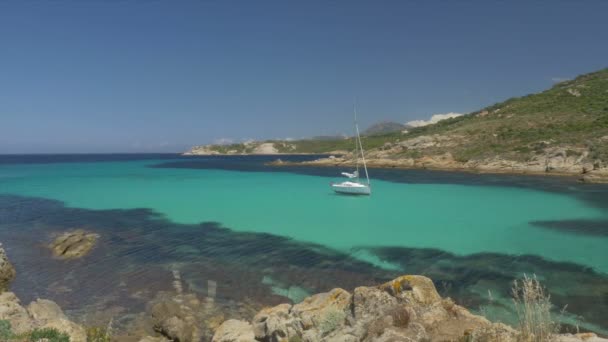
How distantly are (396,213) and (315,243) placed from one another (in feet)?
45.9

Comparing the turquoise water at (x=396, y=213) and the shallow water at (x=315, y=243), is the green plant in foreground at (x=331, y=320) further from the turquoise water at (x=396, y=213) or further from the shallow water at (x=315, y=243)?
the turquoise water at (x=396, y=213)

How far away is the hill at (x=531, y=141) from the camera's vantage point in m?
63.1

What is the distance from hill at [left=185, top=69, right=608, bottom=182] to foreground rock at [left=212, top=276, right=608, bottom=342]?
61319mm

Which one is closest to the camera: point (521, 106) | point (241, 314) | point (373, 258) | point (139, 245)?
point (241, 314)

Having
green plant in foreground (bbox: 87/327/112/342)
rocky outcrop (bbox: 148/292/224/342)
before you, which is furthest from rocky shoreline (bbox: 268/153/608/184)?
green plant in foreground (bbox: 87/327/112/342)

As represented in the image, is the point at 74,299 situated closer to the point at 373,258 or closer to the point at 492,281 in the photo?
the point at 373,258

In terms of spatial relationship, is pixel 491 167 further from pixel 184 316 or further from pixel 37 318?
pixel 37 318

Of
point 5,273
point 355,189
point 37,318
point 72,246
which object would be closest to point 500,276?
point 37,318

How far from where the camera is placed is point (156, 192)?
50469 mm

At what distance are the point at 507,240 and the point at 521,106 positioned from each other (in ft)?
324

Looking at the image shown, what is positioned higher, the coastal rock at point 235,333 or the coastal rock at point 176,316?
the coastal rock at point 235,333

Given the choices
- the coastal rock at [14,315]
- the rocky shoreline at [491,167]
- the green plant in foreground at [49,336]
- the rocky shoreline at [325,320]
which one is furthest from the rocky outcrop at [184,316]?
the rocky shoreline at [491,167]

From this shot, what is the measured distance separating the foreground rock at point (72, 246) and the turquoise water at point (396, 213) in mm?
8983

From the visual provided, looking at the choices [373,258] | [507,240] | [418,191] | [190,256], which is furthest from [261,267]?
[418,191]
